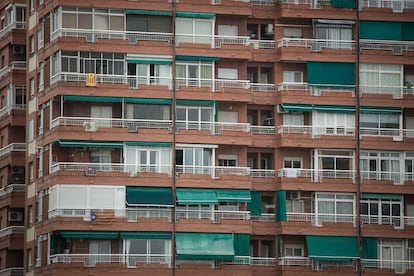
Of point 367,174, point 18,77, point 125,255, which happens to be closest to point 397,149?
point 367,174

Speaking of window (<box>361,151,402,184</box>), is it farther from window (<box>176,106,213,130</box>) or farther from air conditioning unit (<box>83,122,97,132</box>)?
air conditioning unit (<box>83,122,97,132</box>)

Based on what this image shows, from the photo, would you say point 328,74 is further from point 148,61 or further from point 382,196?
point 148,61

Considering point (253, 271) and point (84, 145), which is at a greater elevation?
point (84, 145)

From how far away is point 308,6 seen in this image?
106m

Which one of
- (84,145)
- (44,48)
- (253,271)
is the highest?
(44,48)

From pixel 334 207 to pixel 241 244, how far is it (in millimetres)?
6296

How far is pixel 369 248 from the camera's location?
10356 centimetres

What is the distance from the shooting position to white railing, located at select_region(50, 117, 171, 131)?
101m

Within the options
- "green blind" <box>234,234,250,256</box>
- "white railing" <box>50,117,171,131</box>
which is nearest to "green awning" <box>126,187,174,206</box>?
"white railing" <box>50,117,171,131</box>

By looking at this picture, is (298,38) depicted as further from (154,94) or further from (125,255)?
(125,255)

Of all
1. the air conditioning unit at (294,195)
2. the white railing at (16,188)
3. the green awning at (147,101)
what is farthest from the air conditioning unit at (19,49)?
the air conditioning unit at (294,195)

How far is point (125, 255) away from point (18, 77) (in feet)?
59.8

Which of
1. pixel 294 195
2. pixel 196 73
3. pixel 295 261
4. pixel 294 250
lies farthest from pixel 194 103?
pixel 295 261

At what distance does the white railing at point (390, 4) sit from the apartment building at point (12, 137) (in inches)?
896
